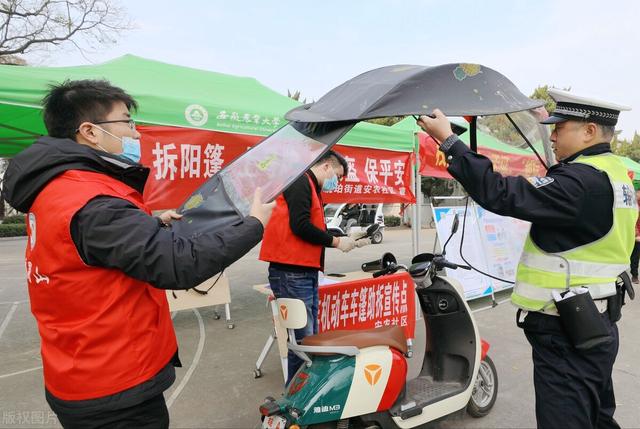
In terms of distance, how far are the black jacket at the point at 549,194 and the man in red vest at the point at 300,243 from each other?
129 centimetres

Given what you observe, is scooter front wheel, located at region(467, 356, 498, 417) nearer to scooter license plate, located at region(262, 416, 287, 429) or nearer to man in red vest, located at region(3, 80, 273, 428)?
scooter license plate, located at region(262, 416, 287, 429)

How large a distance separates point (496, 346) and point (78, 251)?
4280 millimetres

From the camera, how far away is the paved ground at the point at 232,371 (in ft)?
9.57

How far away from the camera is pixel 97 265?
1.20 meters

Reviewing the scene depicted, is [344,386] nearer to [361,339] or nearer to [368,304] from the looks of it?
[361,339]

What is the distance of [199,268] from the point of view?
1.17 metres

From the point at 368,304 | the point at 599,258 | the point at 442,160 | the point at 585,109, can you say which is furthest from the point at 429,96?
the point at 442,160

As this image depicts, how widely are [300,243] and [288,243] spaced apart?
9 centimetres

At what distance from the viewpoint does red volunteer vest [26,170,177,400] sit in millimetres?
1205

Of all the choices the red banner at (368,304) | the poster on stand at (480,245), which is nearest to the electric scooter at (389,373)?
the red banner at (368,304)

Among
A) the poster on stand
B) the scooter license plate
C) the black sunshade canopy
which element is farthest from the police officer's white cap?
the poster on stand

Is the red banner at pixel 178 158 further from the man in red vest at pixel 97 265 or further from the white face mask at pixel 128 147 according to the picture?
the man in red vest at pixel 97 265

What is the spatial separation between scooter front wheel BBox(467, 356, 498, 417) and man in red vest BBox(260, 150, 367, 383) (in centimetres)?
126

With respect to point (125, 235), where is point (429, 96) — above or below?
above
